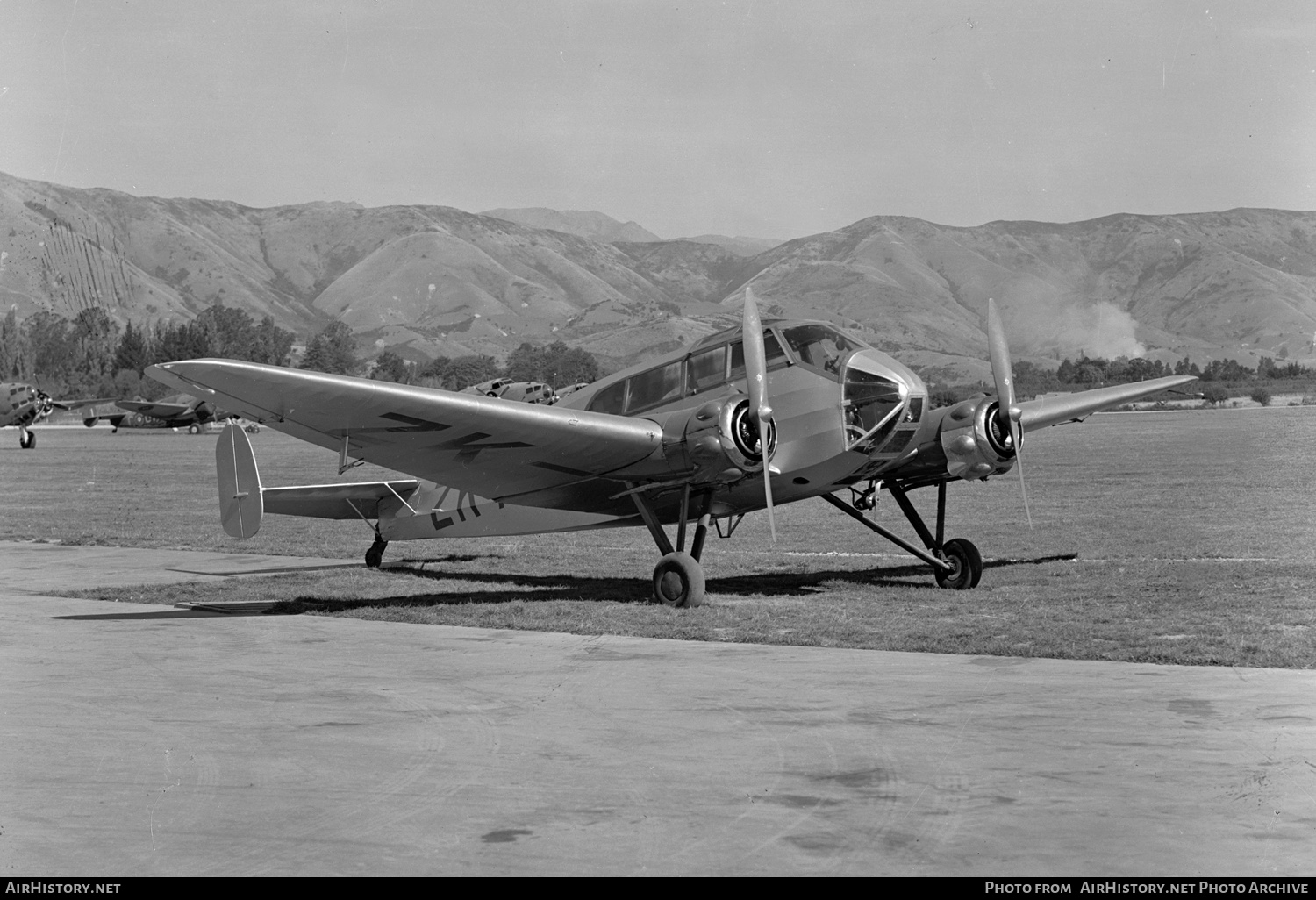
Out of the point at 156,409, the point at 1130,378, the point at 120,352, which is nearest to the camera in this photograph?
the point at 156,409

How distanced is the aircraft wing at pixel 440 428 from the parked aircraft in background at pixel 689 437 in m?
0.03

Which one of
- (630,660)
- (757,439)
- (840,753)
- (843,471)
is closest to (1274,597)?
(843,471)

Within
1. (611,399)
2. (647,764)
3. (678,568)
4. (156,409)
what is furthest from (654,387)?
(156,409)

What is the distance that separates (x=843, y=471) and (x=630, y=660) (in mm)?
4329

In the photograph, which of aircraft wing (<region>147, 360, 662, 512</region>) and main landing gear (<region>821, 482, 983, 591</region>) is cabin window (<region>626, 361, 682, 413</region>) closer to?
aircraft wing (<region>147, 360, 662, 512</region>)

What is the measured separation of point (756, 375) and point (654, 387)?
6.78 ft

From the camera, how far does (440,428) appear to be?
45.0ft

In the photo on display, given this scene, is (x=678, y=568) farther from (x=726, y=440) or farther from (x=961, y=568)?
(x=961, y=568)

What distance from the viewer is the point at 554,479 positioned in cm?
1587

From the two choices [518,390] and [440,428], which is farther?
[518,390]

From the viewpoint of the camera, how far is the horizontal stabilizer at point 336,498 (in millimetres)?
17500

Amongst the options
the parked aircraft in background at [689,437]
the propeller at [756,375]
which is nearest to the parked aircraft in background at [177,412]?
the parked aircraft in background at [689,437]

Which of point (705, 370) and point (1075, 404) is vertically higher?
point (705, 370)

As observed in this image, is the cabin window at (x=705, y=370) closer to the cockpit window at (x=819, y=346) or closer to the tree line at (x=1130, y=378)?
the cockpit window at (x=819, y=346)
